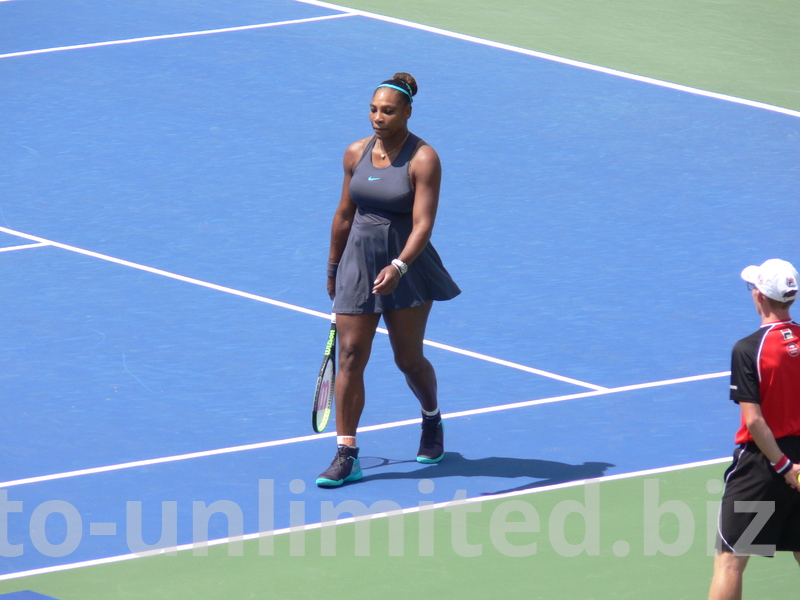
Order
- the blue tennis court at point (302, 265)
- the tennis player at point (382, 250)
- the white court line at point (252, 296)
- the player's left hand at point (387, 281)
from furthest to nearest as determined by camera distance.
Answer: the white court line at point (252, 296) < the blue tennis court at point (302, 265) < the tennis player at point (382, 250) < the player's left hand at point (387, 281)

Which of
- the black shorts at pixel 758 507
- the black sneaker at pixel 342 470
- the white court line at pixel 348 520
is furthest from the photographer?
the black sneaker at pixel 342 470

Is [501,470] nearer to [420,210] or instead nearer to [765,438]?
[420,210]

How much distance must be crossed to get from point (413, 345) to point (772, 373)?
9.20ft

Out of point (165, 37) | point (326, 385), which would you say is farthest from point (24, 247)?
point (165, 37)

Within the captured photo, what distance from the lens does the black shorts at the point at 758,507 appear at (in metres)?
6.48

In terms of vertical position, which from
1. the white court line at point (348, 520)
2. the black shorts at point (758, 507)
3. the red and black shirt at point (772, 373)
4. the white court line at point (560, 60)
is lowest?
the white court line at point (348, 520)

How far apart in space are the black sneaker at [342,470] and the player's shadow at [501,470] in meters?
0.13

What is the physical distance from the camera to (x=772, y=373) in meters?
6.41

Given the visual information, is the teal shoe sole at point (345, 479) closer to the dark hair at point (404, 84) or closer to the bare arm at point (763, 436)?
the dark hair at point (404, 84)

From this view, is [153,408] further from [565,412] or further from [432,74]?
[432,74]

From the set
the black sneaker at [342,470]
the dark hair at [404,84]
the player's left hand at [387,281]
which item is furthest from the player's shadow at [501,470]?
the dark hair at [404,84]

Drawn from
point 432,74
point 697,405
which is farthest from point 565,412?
point 432,74

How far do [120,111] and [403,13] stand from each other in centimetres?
527

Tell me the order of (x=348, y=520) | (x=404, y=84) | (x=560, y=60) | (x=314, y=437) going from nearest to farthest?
(x=348, y=520), (x=404, y=84), (x=314, y=437), (x=560, y=60)
